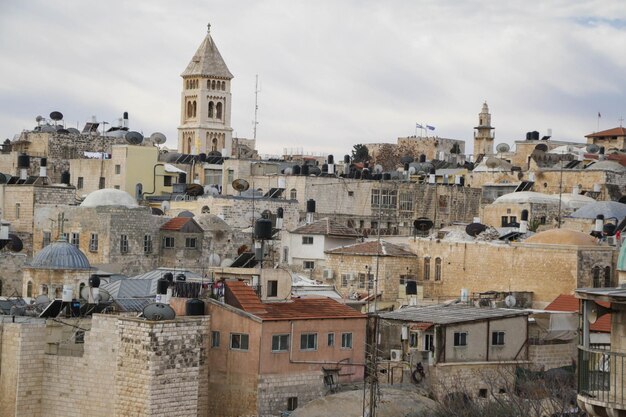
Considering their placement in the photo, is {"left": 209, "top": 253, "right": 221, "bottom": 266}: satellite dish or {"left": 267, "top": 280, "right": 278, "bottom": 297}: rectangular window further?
{"left": 209, "top": 253, "right": 221, "bottom": 266}: satellite dish

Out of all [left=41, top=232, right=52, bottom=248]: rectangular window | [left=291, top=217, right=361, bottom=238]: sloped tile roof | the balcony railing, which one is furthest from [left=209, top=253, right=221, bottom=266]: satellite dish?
the balcony railing

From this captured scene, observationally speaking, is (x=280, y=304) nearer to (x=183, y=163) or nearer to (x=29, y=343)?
(x=29, y=343)

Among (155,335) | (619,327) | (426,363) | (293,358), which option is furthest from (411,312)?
(619,327)

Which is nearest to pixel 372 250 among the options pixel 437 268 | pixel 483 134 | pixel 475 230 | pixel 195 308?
pixel 437 268

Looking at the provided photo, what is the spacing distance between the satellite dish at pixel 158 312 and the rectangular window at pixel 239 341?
1625 mm

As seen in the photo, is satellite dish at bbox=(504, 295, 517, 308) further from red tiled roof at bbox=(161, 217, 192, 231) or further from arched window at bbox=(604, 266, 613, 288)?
red tiled roof at bbox=(161, 217, 192, 231)

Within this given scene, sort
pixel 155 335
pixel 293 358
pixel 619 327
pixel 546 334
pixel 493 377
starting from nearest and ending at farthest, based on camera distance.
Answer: pixel 619 327
pixel 155 335
pixel 293 358
pixel 493 377
pixel 546 334

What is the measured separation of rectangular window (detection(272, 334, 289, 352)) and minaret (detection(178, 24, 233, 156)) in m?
78.3

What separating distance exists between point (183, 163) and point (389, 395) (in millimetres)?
46285

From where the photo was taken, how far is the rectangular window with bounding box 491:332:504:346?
136 feet

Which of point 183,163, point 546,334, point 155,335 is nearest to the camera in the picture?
point 155,335

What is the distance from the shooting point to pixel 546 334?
4325 centimetres

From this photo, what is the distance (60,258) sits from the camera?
4506 cm

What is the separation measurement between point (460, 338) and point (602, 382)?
2444 cm
